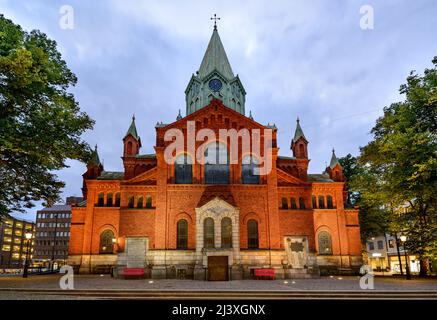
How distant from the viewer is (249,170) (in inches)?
1296

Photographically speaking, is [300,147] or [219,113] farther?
[300,147]

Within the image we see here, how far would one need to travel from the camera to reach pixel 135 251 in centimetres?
3011

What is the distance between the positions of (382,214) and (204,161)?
79.2ft

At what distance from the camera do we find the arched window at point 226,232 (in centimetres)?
2988

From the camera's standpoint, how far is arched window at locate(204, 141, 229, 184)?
106 feet

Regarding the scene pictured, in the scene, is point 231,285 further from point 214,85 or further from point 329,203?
point 214,85

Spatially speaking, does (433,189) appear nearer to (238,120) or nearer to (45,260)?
(238,120)

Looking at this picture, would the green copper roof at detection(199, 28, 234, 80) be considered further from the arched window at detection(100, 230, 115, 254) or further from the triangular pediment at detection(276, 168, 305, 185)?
the arched window at detection(100, 230, 115, 254)

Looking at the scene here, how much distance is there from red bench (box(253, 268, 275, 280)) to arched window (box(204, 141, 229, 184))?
29.6 ft

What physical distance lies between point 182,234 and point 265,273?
8.59m

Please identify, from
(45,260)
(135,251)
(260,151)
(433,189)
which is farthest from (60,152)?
(45,260)

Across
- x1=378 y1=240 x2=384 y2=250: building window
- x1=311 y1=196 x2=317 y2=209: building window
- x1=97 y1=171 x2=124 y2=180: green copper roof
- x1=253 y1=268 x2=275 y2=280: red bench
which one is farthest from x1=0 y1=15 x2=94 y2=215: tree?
x1=378 y1=240 x2=384 y2=250: building window

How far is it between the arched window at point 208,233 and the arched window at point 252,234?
372cm

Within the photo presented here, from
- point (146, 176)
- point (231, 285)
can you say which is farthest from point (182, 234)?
point (231, 285)
